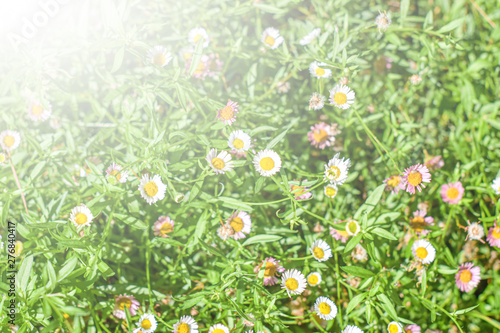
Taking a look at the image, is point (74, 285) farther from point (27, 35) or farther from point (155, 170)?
point (27, 35)

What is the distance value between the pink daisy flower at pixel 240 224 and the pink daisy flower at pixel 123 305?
21.8 inches

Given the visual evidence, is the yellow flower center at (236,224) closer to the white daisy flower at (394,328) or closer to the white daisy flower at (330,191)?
the white daisy flower at (330,191)

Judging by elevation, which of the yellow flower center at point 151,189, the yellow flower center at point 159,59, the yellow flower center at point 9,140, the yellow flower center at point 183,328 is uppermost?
the yellow flower center at point 159,59

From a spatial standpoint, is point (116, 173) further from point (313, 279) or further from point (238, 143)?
point (313, 279)

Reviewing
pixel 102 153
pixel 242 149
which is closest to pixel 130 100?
pixel 102 153

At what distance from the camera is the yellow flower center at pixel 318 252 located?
1.60 meters

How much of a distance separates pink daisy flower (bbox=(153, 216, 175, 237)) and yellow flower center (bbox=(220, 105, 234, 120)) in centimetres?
57

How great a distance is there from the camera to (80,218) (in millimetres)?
1487

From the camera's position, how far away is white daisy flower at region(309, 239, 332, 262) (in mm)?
1599

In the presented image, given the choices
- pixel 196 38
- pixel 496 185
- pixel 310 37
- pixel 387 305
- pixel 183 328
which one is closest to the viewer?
pixel 387 305

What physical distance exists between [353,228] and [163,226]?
2.74 ft

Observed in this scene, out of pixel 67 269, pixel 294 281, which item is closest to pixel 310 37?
pixel 294 281

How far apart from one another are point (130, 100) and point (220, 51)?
527 millimetres

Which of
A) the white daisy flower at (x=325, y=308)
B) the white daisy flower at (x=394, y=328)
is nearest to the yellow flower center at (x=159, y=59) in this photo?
the white daisy flower at (x=325, y=308)
